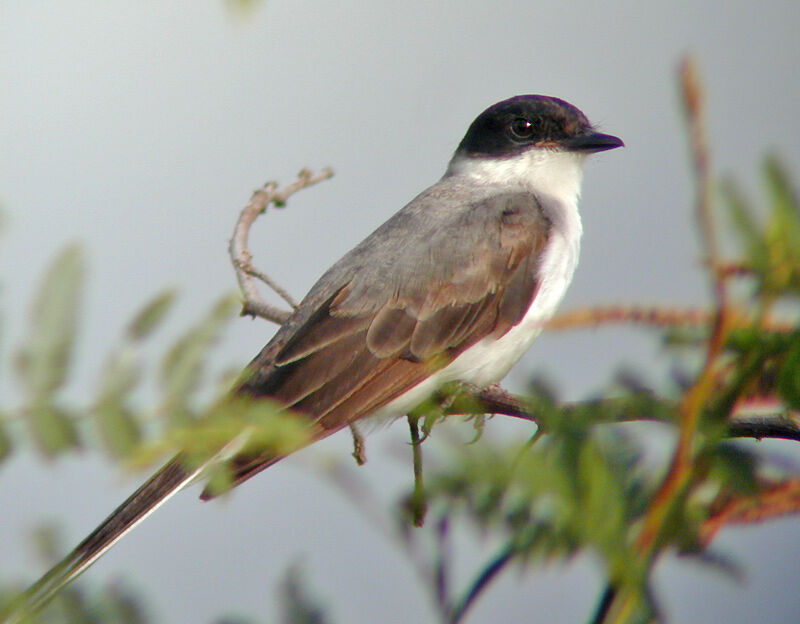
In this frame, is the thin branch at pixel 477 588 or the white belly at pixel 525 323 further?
the white belly at pixel 525 323

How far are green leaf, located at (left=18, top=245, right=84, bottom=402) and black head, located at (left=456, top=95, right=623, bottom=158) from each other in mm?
3442

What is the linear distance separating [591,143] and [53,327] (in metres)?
3.51

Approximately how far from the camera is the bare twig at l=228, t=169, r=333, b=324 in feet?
12.4

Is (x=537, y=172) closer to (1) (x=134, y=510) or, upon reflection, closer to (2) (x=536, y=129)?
A: (2) (x=536, y=129)

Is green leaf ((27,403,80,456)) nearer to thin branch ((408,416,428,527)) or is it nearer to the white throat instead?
thin branch ((408,416,428,527))

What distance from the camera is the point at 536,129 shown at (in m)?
4.48

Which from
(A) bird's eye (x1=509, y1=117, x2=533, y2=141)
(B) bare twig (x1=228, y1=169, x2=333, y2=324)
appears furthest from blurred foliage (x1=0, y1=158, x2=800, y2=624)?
(A) bird's eye (x1=509, y1=117, x2=533, y2=141)

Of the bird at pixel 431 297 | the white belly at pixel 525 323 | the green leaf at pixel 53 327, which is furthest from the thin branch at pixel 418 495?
the white belly at pixel 525 323

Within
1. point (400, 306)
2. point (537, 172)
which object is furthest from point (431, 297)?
point (537, 172)

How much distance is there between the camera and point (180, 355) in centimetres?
126

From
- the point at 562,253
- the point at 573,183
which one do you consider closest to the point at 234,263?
the point at 562,253

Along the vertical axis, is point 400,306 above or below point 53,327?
below

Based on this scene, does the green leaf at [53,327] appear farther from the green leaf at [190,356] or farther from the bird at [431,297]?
the bird at [431,297]

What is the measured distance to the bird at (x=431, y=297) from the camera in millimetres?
3281
